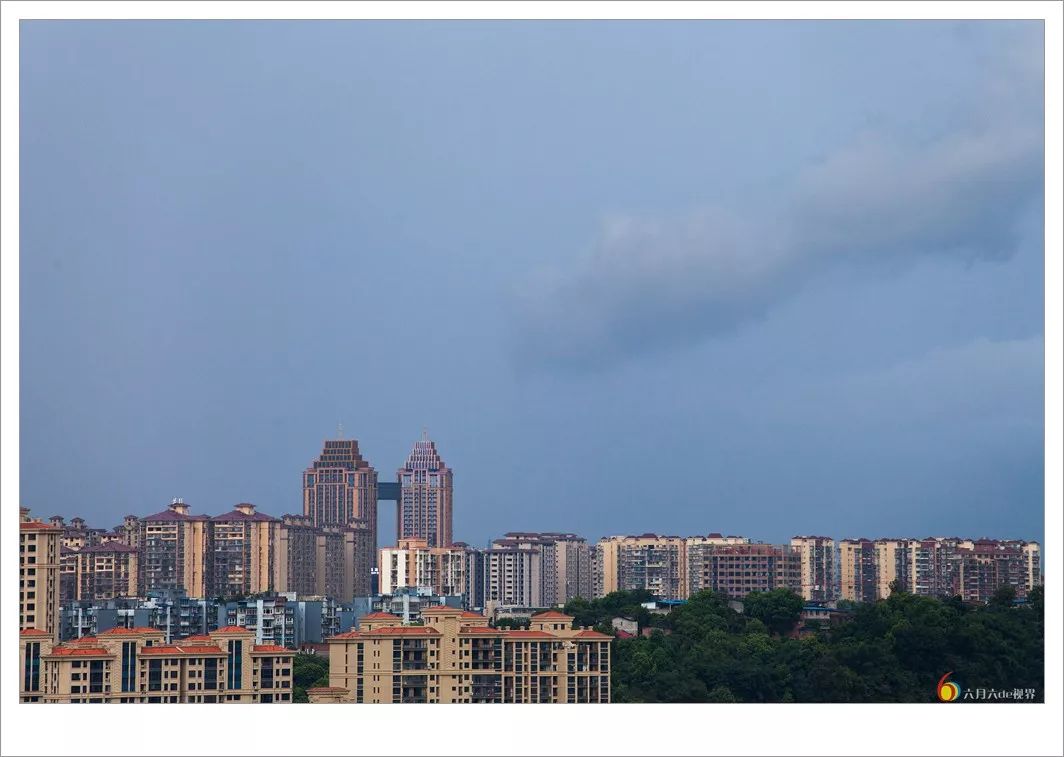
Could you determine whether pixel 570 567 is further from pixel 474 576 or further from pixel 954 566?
pixel 954 566

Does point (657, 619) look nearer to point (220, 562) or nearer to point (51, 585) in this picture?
point (51, 585)

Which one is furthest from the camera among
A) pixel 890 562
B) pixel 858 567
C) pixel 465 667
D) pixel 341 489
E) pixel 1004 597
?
pixel 341 489

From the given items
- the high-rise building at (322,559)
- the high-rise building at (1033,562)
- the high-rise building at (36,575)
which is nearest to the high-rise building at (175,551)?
the high-rise building at (322,559)

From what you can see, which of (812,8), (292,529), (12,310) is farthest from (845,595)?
(12,310)

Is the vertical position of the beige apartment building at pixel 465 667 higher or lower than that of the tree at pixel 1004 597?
lower

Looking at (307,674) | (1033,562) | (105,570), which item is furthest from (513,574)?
(307,674)

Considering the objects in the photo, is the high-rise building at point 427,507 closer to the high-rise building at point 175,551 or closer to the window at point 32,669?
the high-rise building at point 175,551

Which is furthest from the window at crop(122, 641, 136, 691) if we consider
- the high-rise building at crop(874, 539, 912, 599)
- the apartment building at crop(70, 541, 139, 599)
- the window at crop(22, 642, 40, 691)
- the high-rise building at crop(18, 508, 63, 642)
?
the high-rise building at crop(874, 539, 912, 599)

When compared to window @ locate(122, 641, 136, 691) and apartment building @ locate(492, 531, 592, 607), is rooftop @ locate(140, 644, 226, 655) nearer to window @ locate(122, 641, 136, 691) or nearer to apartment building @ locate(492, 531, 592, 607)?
window @ locate(122, 641, 136, 691)
